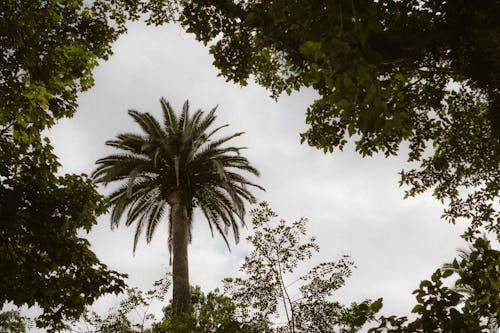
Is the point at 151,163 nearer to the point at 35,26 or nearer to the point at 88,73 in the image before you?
the point at 88,73

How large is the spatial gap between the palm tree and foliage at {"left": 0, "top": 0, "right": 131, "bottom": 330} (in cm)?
770

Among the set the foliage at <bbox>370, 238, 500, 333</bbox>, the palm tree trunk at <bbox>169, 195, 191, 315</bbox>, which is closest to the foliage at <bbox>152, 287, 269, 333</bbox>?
the palm tree trunk at <bbox>169, 195, 191, 315</bbox>

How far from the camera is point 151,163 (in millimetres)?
14812

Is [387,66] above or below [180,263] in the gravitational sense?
below

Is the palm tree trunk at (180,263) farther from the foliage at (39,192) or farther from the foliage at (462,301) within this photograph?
the foliage at (462,301)

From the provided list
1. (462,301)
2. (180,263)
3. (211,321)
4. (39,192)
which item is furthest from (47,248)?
(180,263)

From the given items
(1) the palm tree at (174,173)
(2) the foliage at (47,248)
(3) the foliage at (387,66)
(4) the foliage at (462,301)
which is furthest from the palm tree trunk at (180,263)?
(4) the foliage at (462,301)

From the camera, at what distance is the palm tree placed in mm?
14719

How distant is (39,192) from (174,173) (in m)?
9.40

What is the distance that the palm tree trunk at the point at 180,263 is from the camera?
11727 mm

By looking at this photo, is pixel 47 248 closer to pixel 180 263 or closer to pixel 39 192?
pixel 39 192

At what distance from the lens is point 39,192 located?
5.72m

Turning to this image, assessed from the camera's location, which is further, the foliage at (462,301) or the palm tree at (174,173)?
the palm tree at (174,173)

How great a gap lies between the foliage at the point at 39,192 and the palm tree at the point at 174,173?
7699 millimetres
